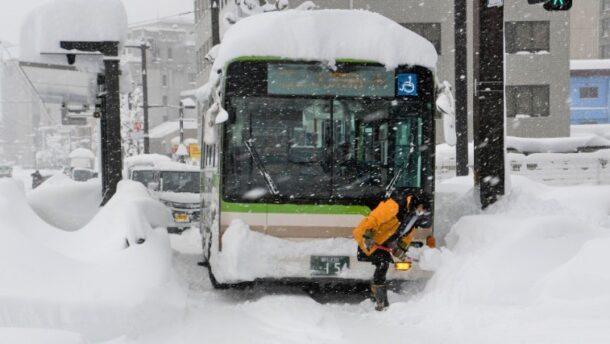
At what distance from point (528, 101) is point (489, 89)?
3178cm

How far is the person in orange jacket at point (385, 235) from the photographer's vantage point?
29.5 feet

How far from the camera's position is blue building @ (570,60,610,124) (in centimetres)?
5728

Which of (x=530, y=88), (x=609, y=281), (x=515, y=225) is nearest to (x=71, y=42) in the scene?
(x=515, y=225)

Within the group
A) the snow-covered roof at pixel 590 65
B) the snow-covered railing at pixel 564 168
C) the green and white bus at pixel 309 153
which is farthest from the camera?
the snow-covered roof at pixel 590 65

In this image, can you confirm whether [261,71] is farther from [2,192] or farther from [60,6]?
[60,6]

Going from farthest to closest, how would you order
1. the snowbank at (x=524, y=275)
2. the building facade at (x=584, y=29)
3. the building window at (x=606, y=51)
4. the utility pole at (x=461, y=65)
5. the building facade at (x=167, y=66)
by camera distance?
the building facade at (x=167, y=66)
the building window at (x=606, y=51)
the building facade at (x=584, y=29)
the utility pole at (x=461, y=65)
the snowbank at (x=524, y=275)

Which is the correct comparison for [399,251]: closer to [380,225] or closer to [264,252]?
[380,225]

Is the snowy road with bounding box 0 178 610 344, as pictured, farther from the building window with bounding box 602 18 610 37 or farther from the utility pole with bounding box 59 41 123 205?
the building window with bounding box 602 18 610 37

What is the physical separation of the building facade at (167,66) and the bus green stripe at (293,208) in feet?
274

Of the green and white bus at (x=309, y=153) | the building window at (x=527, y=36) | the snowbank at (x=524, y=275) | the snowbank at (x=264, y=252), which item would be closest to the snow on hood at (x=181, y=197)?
the snowbank at (x=524, y=275)

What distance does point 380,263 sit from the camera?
30.4 ft

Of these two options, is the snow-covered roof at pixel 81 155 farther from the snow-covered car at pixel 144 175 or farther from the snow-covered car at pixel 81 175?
the snow-covered car at pixel 144 175

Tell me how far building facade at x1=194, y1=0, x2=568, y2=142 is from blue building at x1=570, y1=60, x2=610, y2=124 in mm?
16520

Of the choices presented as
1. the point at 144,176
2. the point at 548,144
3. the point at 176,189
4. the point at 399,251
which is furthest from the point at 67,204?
the point at 548,144
